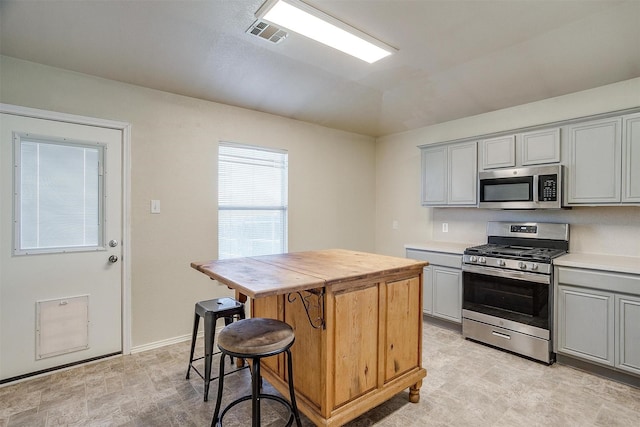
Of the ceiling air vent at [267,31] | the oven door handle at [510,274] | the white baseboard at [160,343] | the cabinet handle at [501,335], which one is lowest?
the white baseboard at [160,343]

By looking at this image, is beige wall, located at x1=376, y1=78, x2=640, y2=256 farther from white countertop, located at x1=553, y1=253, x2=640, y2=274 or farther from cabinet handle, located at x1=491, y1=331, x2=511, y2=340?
cabinet handle, located at x1=491, y1=331, x2=511, y2=340

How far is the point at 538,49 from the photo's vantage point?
2.59 meters

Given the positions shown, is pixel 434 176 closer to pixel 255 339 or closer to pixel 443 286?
pixel 443 286

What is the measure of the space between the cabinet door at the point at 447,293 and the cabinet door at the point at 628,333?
123 centimetres

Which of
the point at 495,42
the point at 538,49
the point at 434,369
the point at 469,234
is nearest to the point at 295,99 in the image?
the point at 495,42

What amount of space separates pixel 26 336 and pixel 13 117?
5.48ft

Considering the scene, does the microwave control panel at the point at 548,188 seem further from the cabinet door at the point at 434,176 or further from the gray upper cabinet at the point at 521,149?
the cabinet door at the point at 434,176

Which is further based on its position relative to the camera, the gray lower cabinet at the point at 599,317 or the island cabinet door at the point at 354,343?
A: the gray lower cabinet at the point at 599,317

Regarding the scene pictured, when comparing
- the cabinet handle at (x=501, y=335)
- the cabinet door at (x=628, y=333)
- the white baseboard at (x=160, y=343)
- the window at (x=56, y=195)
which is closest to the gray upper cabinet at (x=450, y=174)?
the cabinet handle at (x=501, y=335)

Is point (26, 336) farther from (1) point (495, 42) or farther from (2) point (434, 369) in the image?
(1) point (495, 42)

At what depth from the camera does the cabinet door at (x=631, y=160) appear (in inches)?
100

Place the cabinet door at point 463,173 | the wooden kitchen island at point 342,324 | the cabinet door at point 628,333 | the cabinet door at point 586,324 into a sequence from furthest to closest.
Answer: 1. the cabinet door at point 463,173
2. the cabinet door at point 586,324
3. the cabinet door at point 628,333
4. the wooden kitchen island at point 342,324

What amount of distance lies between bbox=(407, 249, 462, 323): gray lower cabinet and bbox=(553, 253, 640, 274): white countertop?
35.5 inches

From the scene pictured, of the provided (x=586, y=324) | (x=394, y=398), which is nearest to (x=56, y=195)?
(x=394, y=398)
